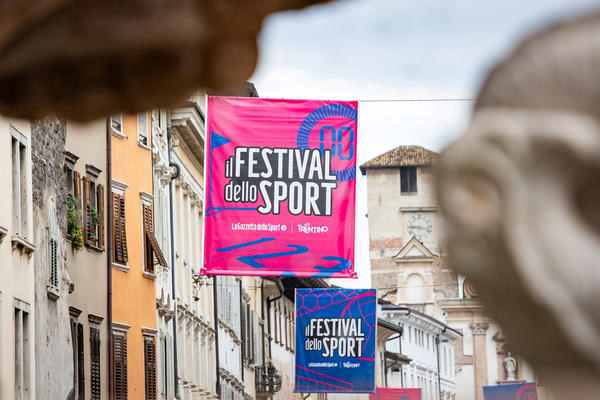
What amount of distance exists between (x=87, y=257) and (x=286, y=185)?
43.0 feet

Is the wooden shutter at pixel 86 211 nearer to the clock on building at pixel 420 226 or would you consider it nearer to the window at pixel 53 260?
the window at pixel 53 260

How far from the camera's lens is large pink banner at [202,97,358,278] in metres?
21.4

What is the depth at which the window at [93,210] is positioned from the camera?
3484 centimetres

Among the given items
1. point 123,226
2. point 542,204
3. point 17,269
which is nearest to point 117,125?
point 123,226

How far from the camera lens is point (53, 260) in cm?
3134

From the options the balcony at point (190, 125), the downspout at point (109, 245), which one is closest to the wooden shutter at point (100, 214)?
the downspout at point (109, 245)

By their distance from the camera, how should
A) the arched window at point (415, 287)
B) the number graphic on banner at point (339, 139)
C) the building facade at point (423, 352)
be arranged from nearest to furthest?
the number graphic on banner at point (339, 139), the building facade at point (423, 352), the arched window at point (415, 287)

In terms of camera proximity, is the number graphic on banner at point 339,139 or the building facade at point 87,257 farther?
the building facade at point 87,257

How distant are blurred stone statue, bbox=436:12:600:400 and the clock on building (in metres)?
100

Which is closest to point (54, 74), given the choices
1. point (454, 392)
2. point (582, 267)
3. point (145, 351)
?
point (582, 267)

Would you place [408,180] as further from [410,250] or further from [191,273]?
[191,273]

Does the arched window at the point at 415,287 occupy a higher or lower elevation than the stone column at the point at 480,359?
higher

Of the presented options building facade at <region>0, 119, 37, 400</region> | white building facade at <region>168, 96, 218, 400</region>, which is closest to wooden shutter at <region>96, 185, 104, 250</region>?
building facade at <region>0, 119, 37, 400</region>

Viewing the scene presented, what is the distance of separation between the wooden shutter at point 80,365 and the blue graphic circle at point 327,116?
13.0 m
